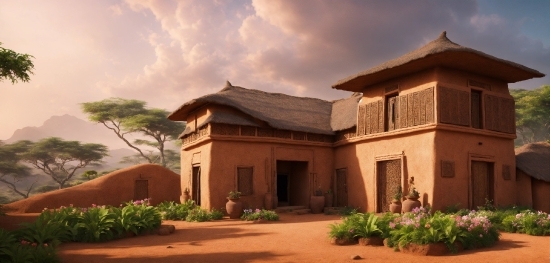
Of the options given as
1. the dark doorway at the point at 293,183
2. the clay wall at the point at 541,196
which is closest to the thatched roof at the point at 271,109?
the dark doorway at the point at 293,183

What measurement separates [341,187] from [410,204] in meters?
4.85

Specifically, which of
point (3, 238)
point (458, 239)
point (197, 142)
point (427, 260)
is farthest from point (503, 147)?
point (3, 238)

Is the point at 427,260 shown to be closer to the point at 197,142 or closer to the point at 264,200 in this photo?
the point at 264,200

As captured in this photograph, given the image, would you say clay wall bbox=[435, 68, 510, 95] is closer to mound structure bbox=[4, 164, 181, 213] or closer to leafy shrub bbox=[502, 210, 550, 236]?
leafy shrub bbox=[502, 210, 550, 236]

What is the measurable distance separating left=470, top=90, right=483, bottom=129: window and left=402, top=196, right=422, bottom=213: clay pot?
12.5ft

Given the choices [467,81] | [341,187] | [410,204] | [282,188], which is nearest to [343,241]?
[410,204]

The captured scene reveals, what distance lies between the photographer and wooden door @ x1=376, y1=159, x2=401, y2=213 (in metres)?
14.6

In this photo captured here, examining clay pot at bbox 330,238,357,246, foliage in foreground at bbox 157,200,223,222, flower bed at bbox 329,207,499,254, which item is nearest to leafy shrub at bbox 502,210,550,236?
flower bed at bbox 329,207,499,254

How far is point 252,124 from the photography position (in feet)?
52.9

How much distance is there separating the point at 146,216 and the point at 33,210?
34.5 feet

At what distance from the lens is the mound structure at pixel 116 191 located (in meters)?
18.4

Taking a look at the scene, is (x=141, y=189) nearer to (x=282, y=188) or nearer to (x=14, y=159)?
(x=282, y=188)

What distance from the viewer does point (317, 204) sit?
1648cm

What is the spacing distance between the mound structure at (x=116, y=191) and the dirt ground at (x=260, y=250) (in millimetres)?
10429
